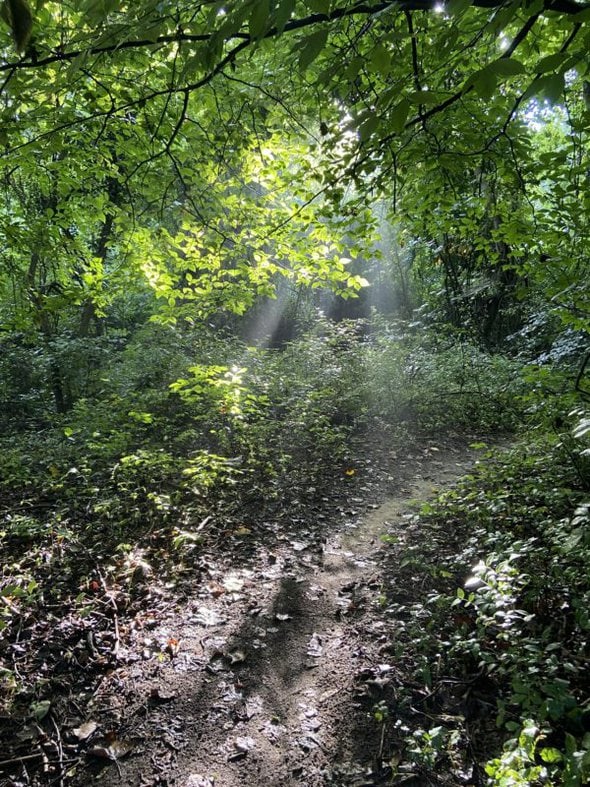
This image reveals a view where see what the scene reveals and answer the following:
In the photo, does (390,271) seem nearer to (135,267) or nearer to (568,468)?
(135,267)

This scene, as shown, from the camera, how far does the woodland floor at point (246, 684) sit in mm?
2568

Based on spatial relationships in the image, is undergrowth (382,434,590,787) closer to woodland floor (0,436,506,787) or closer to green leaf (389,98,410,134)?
woodland floor (0,436,506,787)

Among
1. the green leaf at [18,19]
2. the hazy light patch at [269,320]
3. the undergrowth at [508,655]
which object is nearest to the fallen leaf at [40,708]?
the undergrowth at [508,655]

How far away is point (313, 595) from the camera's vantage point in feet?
13.7

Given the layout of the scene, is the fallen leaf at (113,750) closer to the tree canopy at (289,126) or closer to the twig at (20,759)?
the twig at (20,759)

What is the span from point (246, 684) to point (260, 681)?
0.33 ft

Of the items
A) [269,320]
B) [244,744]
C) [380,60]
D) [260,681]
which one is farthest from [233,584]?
[269,320]

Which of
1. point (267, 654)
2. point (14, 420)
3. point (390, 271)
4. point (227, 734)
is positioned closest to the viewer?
point (227, 734)

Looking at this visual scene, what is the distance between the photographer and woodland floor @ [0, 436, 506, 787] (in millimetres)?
2568

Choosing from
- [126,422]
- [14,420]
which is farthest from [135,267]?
[14,420]

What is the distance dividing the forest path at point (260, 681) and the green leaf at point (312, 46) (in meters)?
3.35

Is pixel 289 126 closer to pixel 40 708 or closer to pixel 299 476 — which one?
pixel 299 476

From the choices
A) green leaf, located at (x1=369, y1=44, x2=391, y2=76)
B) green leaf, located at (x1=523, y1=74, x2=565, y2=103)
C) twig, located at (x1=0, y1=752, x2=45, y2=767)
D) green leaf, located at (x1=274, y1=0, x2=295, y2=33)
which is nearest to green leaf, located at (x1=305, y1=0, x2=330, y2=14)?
green leaf, located at (x1=274, y1=0, x2=295, y2=33)

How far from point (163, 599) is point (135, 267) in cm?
575
